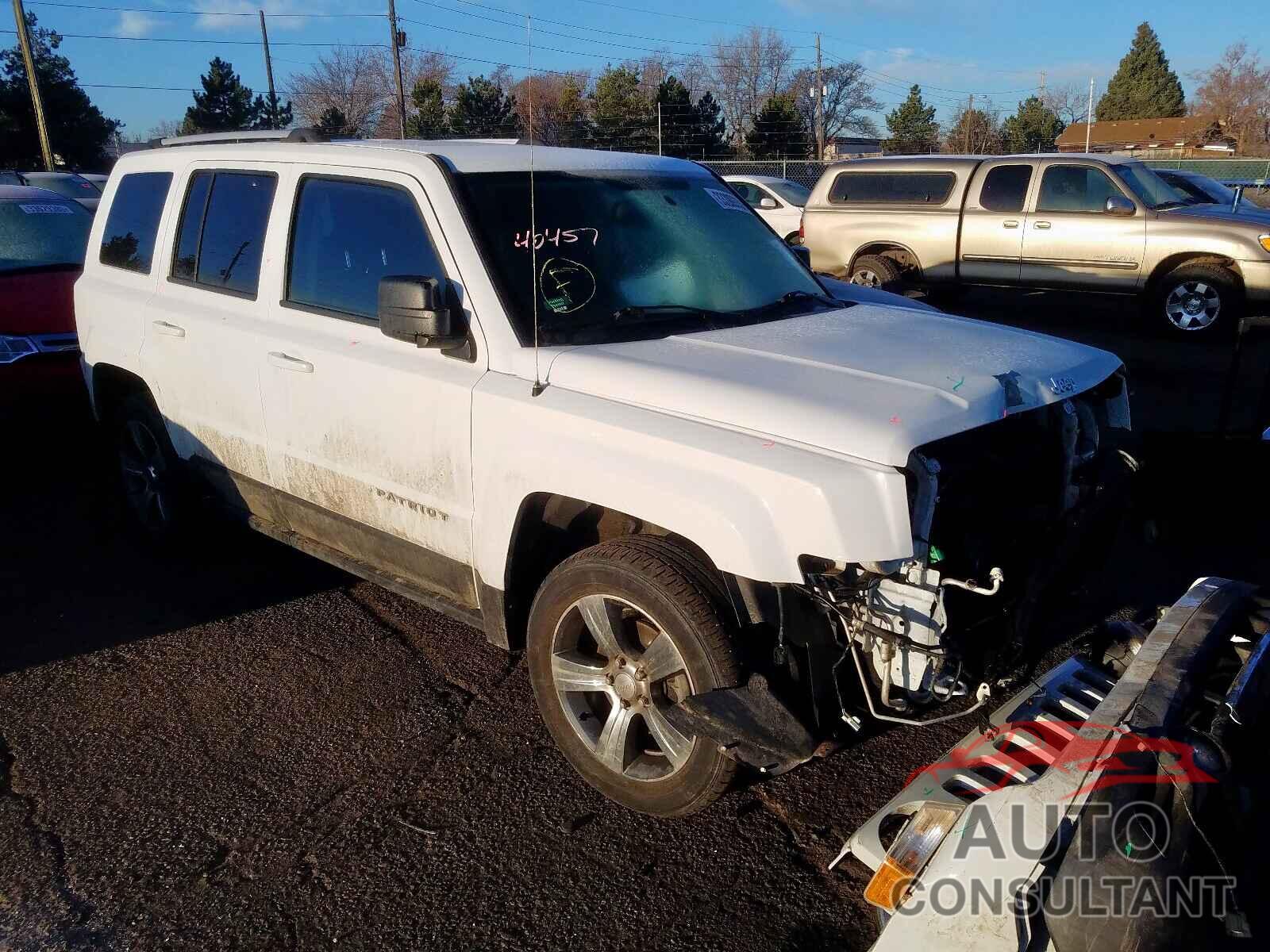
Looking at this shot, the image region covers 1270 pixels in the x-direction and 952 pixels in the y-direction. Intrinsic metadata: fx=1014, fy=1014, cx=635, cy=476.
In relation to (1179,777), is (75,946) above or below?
below

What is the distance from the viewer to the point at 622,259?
3730mm

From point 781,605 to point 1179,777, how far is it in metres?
1.02

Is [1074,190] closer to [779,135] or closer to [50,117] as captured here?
[779,135]

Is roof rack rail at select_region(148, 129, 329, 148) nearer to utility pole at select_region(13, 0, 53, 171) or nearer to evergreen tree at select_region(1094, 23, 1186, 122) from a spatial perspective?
utility pole at select_region(13, 0, 53, 171)

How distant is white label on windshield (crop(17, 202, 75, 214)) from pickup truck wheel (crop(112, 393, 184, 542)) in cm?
316

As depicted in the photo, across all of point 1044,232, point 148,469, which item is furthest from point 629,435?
point 1044,232

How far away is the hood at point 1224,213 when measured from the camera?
1062 centimetres

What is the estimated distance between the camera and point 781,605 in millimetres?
2748

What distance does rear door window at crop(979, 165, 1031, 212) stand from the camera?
11.9 meters

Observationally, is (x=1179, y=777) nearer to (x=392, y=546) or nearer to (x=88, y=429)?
(x=392, y=546)

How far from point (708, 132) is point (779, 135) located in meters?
4.71

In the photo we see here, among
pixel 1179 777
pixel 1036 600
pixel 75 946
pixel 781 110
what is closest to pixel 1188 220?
pixel 1036 600

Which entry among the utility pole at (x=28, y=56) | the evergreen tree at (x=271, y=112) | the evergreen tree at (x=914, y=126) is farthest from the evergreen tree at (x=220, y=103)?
the evergreen tree at (x=914, y=126)

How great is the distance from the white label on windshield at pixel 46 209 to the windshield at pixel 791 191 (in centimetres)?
1196
